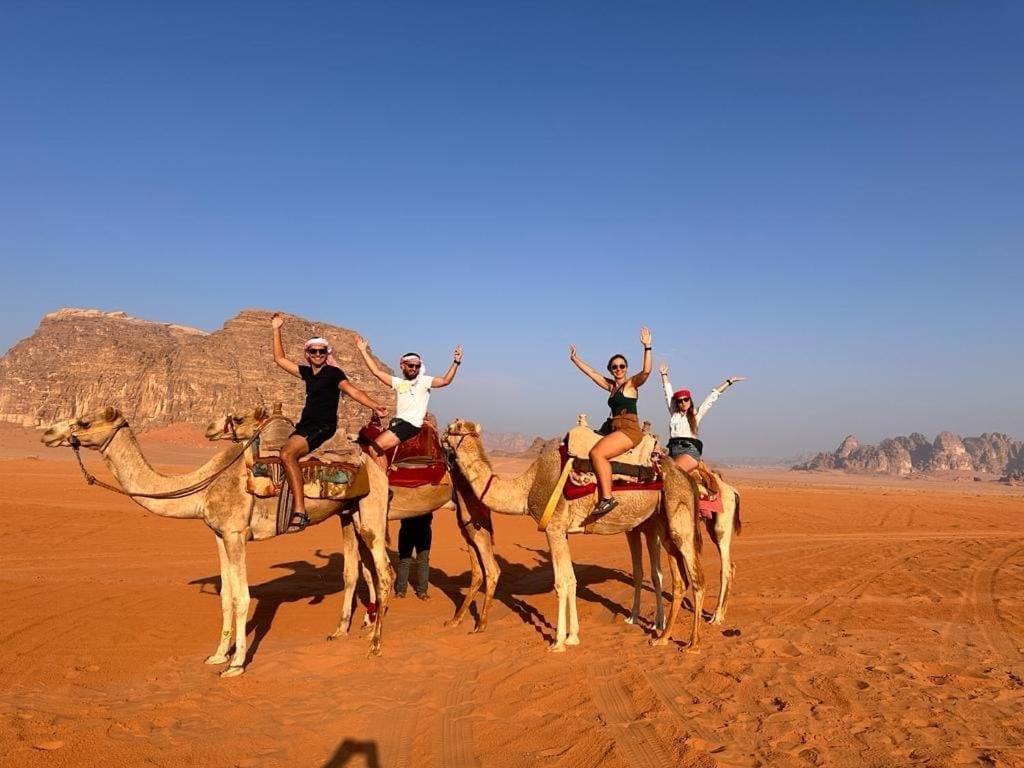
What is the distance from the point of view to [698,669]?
727 cm

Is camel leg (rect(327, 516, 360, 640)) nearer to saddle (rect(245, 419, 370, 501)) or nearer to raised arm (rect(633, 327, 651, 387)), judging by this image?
saddle (rect(245, 419, 370, 501))

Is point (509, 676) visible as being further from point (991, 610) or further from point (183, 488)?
point (991, 610)

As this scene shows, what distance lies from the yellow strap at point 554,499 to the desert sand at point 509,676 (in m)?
1.66

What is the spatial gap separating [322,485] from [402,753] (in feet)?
12.5

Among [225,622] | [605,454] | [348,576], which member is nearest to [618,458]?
[605,454]

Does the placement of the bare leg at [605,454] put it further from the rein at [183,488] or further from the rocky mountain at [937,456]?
the rocky mountain at [937,456]

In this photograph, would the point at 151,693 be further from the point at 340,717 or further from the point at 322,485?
the point at 322,485

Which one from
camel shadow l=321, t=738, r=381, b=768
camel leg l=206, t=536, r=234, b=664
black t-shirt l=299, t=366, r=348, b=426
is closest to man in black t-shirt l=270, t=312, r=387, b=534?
black t-shirt l=299, t=366, r=348, b=426

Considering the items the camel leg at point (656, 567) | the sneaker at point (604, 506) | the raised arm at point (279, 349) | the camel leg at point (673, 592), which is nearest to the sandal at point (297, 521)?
→ the raised arm at point (279, 349)

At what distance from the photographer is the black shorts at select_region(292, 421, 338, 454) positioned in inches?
319

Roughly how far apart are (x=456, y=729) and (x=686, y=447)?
5.68m

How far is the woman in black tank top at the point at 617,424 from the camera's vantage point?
8.43 m

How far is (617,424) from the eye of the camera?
8.67m

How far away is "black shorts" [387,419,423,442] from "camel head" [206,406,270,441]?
5.72 ft
